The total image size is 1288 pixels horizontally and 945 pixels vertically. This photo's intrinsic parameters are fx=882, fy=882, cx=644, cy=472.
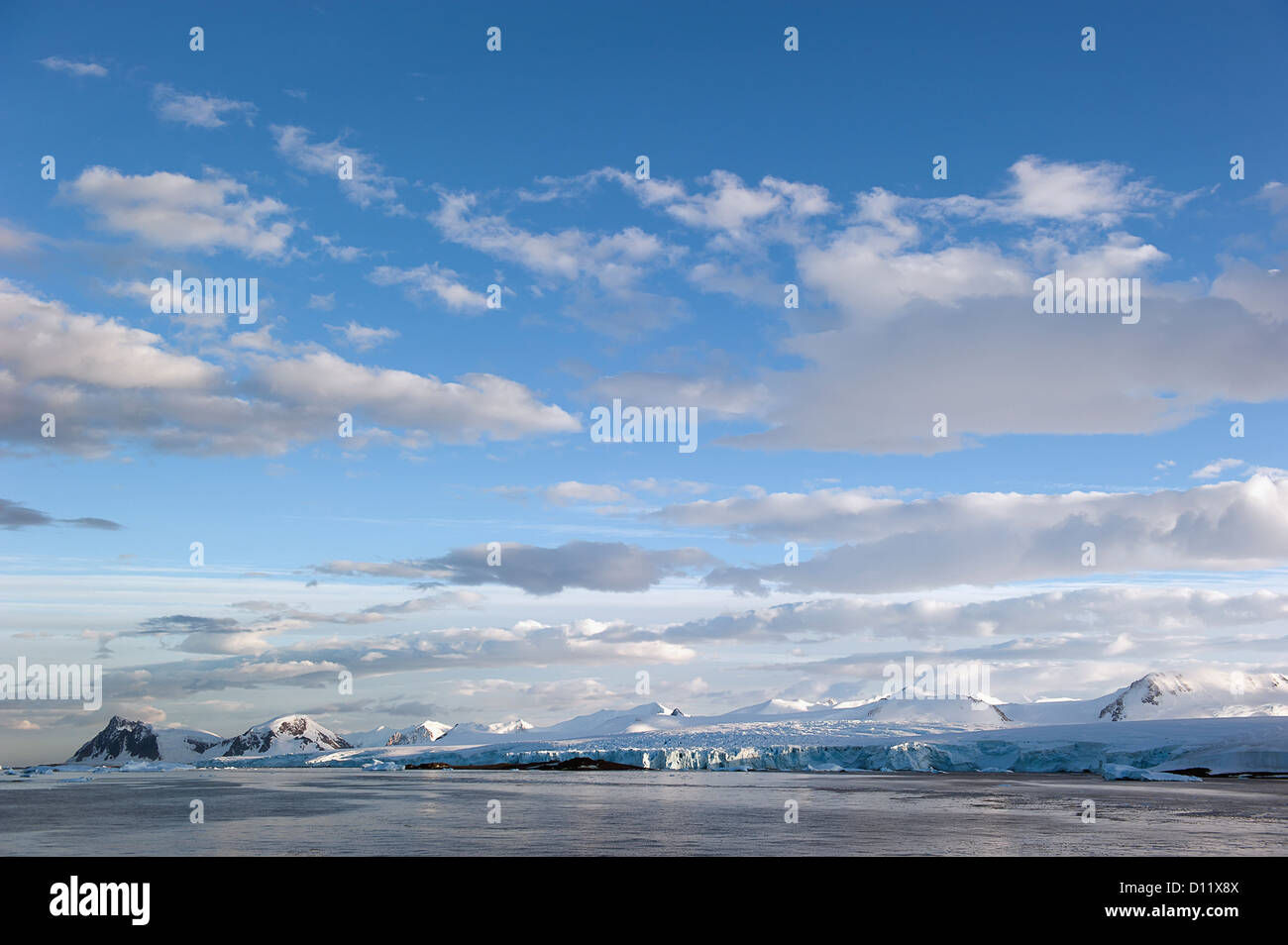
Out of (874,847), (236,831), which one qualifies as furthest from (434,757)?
(874,847)

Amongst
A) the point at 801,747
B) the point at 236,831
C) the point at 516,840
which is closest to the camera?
the point at 516,840
